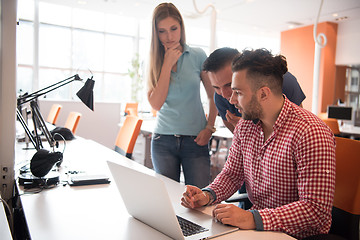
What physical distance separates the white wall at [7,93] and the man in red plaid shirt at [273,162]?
2.80 ft

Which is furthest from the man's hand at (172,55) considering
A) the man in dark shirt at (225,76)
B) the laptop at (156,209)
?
the laptop at (156,209)

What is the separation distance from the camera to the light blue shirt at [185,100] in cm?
191

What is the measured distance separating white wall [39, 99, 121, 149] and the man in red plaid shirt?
5845 millimetres

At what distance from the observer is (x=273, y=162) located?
3.95 ft

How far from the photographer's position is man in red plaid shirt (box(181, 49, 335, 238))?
105 centimetres

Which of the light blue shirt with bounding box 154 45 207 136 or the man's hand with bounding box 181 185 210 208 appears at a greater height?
the light blue shirt with bounding box 154 45 207 136

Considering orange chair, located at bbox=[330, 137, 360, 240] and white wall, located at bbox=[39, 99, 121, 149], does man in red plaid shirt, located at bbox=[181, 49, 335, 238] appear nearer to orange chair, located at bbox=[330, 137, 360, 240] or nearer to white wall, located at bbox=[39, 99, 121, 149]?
orange chair, located at bbox=[330, 137, 360, 240]

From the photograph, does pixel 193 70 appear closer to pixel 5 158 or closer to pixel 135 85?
pixel 5 158

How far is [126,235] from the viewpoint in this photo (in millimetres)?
987

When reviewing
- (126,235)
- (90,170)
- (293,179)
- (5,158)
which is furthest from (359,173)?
(5,158)

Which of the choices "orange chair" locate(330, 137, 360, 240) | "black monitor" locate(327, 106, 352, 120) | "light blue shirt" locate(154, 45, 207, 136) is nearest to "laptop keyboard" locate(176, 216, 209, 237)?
"orange chair" locate(330, 137, 360, 240)

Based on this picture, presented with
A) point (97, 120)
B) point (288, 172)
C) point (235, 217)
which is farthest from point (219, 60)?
point (97, 120)

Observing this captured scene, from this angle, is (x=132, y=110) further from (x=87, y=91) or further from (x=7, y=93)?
(x=7, y=93)

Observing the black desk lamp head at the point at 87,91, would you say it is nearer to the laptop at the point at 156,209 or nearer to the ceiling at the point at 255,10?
the laptop at the point at 156,209
